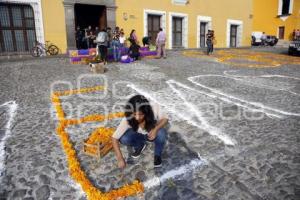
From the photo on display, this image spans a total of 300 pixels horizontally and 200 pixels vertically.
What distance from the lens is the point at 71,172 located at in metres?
3.62

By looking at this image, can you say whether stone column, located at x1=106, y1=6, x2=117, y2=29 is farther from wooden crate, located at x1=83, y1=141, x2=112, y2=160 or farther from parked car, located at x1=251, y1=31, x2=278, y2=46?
parked car, located at x1=251, y1=31, x2=278, y2=46

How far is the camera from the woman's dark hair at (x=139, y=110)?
10.7 feet

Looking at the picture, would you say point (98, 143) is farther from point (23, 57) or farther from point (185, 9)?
point (185, 9)

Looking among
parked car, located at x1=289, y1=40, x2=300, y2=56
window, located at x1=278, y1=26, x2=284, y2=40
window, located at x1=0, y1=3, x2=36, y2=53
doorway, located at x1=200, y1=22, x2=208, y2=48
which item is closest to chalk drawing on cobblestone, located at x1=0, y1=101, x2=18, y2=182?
window, located at x1=0, y1=3, x2=36, y2=53

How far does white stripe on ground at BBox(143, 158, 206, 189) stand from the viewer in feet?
11.2

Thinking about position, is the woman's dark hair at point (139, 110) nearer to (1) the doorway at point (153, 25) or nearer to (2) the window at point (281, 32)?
(1) the doorway at point (153, 25)

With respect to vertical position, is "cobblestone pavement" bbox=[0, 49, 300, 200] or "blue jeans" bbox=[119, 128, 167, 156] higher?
"blue jeans" bbox=[119, 128, 167, 156]

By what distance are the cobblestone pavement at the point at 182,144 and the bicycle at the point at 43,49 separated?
885 centimetres

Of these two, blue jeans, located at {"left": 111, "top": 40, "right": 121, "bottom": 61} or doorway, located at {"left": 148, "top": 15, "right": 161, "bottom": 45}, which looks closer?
blue jeans, located at {"left": 111, "top": 40, "right": 121, "bottom": 61}

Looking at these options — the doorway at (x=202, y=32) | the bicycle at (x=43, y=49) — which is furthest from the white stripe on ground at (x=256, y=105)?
the doorway at (x=202, y=32)

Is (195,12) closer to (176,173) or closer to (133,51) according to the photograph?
→ (133,51)

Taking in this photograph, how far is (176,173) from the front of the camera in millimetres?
3654

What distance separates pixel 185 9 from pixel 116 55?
1203cm

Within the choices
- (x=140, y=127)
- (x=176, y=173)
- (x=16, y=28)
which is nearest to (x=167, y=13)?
(x=16, y=28)
